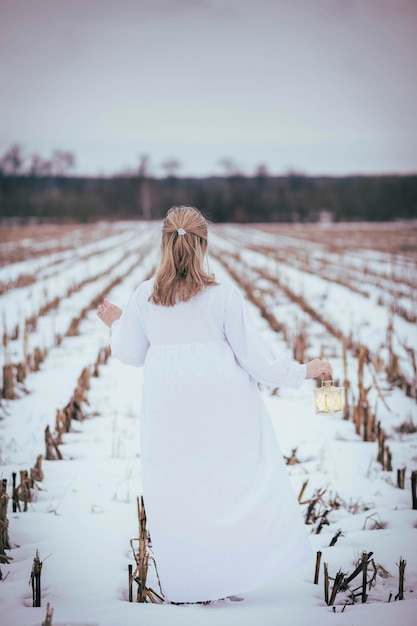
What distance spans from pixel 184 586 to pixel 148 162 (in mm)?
86501

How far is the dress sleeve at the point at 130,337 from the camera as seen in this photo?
3072 mm

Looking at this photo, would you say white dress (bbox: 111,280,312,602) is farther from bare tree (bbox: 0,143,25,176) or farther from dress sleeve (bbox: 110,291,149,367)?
bare tree (bbox: 0,143,25,176)

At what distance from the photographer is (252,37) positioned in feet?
157

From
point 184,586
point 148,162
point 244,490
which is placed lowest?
point 184,586

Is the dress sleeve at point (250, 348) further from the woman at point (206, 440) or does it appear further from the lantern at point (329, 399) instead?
the lantern at point (329, 399)

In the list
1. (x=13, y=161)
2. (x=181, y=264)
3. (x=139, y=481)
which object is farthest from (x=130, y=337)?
(x=13, y=161)

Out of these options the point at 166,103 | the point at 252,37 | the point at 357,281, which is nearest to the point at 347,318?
the point at 357,281

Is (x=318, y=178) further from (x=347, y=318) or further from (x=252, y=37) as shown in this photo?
(x=347, y=318)

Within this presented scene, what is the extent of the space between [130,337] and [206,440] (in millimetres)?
659

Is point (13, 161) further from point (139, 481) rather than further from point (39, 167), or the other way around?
point (139, 481)

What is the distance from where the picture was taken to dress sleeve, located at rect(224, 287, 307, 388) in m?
2.90

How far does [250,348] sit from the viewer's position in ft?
9.51

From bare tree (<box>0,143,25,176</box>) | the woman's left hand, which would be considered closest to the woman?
the woman's left hand

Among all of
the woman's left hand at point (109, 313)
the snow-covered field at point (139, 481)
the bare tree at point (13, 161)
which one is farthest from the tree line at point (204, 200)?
the woman's left hand at point (109, 313)
